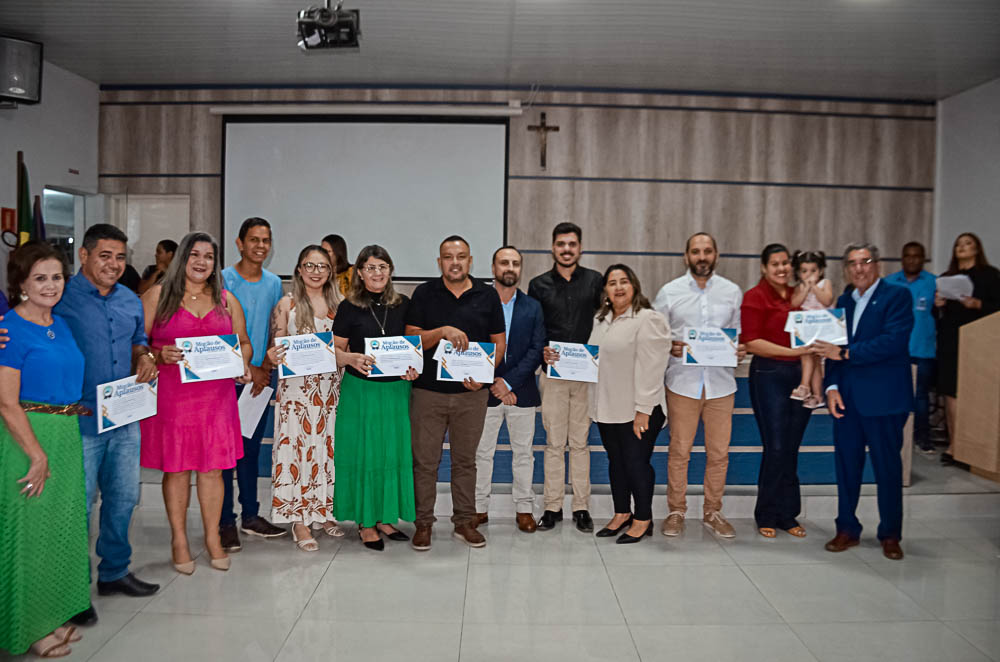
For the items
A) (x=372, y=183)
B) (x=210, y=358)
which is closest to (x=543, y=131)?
(x=372, y=183)

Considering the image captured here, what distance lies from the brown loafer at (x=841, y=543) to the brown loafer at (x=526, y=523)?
4.95ft

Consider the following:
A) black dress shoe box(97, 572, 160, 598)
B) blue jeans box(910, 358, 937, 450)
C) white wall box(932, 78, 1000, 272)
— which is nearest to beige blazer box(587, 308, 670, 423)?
black dress shoe box(97, 572, 160, 598)

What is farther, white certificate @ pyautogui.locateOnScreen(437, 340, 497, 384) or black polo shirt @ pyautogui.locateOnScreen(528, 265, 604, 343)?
black polo shirt @ pyautogui.locateOnScreen(528, 265, 604, 343)

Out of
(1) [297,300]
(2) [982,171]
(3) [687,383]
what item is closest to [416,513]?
(1) [297,300]

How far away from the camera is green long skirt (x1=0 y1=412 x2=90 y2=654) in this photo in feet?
7.01

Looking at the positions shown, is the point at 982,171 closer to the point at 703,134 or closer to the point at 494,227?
the point at 703,134

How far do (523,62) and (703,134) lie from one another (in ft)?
7.24

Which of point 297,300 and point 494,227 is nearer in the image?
point 297,300

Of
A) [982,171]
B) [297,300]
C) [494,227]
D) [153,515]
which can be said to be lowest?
[153,515]

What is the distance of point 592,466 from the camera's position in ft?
13.8

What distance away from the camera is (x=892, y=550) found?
3316 mm

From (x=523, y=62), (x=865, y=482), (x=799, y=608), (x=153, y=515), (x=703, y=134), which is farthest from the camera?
(x=703, y=134)

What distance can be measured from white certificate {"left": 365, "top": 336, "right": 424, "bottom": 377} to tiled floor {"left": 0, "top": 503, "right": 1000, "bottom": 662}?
918mm

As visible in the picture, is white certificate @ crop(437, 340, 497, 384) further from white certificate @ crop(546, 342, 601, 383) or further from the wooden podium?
the wooden podium
